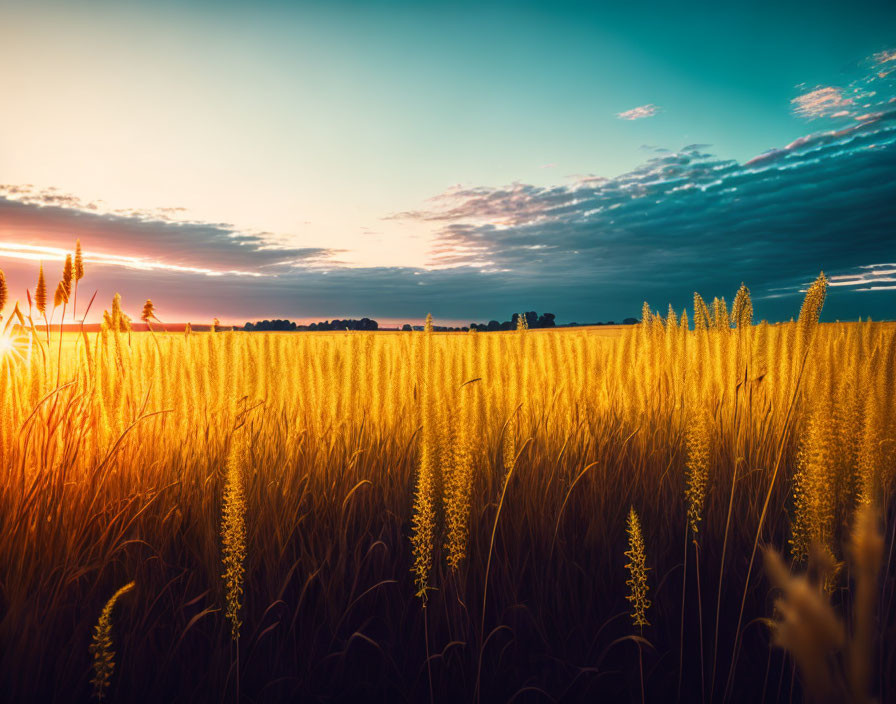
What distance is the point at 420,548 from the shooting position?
1641mm

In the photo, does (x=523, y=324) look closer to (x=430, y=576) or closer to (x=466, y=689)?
(x=430, y=576)

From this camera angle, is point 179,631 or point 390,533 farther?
point 390,533

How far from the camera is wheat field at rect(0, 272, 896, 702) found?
6.15ft

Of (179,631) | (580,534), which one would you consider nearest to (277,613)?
(179,631)

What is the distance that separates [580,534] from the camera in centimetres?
244

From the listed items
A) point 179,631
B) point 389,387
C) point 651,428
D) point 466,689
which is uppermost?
point 389,387

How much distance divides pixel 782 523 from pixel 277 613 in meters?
2.28

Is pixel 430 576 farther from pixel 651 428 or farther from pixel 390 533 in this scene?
pixel 651 428

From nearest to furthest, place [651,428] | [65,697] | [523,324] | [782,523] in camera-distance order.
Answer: [65,697]
[782,523]
[651,428]
[523,324]

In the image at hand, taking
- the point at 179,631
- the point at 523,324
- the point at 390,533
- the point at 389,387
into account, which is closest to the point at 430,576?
the point at 390,533

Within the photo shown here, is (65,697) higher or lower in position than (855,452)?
lower

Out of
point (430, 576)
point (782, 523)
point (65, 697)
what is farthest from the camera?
point (782, 523)

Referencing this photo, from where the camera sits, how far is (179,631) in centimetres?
202

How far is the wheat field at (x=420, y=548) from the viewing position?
187 cm
